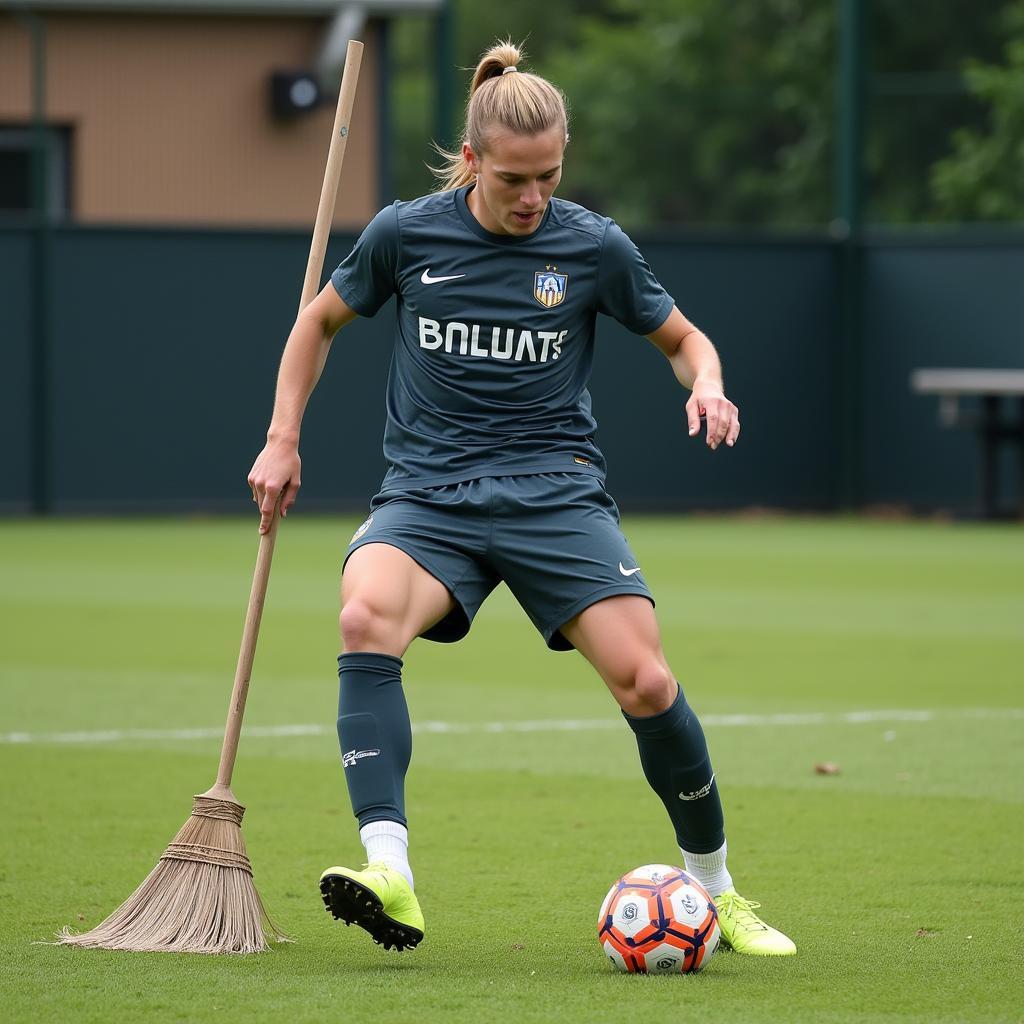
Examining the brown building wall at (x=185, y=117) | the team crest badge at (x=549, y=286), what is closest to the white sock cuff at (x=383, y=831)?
the team crest badge at (x=549, y=286)

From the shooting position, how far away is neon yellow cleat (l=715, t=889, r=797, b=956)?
489 centimetres

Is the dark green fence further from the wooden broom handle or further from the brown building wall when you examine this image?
the wooden broom handle

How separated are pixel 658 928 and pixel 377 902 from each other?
697mm

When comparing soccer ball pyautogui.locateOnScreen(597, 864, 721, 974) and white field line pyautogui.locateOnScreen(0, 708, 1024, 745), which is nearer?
soccer ball pyautogui.locateOnScreen(597, 864, 721, 974)

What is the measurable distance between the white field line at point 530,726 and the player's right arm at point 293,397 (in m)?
3.36

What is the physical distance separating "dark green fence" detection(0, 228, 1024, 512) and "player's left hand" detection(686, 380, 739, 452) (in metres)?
14.4

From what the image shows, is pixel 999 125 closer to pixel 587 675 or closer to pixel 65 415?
pixel 65 415

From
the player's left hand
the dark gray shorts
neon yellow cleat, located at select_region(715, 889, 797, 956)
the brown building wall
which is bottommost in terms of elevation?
neon yellow cleat, located at select_region(715, 889, 797, 956)

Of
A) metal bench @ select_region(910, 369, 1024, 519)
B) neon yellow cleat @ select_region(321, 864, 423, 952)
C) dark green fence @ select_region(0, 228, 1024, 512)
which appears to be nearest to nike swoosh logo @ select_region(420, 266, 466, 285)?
neon yellow cleat @ select_region(321, 864, 423, 952)

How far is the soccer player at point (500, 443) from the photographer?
4.77 meters

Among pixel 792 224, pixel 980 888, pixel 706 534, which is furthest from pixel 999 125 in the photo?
pixel 980 888

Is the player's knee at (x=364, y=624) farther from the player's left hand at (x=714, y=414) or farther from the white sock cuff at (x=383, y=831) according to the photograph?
the player's left hand at (x=714, y=414)

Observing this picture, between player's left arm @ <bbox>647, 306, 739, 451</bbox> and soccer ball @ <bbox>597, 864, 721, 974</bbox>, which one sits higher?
player's left arm @ <bbox>647, 306, 739, 451</bbox>

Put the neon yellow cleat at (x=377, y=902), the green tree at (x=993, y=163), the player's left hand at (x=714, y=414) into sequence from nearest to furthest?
the neon yellow cleat at (x=377, y=902) → the player's left hand at (x=714, y=414) → the green tree at (x=993, y=163)
